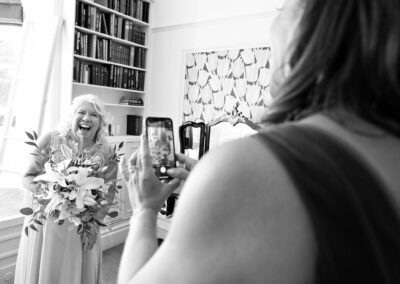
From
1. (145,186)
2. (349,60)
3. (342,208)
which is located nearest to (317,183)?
(342,208)

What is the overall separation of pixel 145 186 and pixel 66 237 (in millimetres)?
1703

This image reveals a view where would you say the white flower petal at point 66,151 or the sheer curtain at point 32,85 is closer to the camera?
the white flower petal at point 66,151

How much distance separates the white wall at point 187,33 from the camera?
3605 millimetres

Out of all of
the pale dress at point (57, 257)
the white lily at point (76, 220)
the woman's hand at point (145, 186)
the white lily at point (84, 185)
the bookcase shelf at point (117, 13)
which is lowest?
the pale dress at point (57, 257)

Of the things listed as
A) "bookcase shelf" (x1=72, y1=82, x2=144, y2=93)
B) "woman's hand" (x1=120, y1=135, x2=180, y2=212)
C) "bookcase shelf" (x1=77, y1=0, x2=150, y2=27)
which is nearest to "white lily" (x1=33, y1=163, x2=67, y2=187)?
"woman's hand" (x1=120, y1=135, x2=180, y2=212)

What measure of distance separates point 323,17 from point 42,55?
11.5ft

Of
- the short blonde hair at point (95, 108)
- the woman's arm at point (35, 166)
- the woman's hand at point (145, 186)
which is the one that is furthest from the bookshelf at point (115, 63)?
the woman's hand at point (145, 186)

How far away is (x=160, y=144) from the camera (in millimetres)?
1046

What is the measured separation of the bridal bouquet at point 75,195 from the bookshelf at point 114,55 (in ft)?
6.03

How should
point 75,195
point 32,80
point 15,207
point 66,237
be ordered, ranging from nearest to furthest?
Answer: point 75,195 < point 66,237 < point 15,207 < point 32,80

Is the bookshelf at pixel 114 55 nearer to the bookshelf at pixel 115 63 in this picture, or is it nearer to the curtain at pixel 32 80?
the bookshelf at pixel 115 63

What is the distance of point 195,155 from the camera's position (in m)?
3.55

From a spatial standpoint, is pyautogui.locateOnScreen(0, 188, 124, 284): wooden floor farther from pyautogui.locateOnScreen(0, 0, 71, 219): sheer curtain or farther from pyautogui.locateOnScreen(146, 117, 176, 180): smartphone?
pyautogui.locateOnScreen(146, 117, 176, 180): smartphone

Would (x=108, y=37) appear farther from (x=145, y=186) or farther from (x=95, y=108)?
(x=145, y=186)
